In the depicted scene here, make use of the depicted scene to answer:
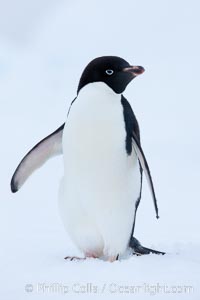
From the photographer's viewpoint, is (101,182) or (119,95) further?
(119,95)

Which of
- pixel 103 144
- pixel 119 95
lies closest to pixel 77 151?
pixel 103 144

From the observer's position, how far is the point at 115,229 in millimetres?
2293

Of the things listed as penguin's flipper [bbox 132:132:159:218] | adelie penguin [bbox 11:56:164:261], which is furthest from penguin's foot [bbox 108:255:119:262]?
penguin's flipper [bbox 132:132:159:218]

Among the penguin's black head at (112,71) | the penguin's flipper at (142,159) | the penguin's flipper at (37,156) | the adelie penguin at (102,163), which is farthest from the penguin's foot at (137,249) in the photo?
the penguin's black head at (112,71)

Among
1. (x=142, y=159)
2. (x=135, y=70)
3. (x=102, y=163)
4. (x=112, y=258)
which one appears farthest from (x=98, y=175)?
(x=135, y=70)

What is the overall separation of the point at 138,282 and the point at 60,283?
28cm

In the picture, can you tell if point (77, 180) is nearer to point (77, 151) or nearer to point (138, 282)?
point (77, 151)

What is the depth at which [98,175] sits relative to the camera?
7.34ft

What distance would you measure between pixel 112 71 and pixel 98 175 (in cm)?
43

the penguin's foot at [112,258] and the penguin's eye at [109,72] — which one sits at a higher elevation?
the penguin's eye at [109,72]

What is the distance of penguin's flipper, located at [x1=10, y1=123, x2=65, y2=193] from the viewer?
254 centimetres

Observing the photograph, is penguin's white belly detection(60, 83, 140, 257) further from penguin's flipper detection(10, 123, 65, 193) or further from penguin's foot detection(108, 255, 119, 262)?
penguin's flipper detection(10, 123, 65, 193)

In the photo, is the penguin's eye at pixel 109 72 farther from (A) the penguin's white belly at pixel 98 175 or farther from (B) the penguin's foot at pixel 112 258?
(B) the penguin's foot at pixel 112 258

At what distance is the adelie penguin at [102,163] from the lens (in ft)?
7.37
